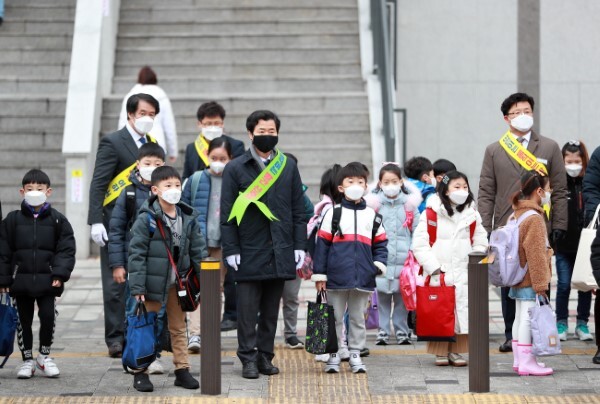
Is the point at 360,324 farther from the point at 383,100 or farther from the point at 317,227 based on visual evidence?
the point at 383,100

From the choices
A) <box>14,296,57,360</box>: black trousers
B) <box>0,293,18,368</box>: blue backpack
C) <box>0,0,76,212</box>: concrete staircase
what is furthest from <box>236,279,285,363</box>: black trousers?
<box>0,0,76,212</box>: concrete staircase

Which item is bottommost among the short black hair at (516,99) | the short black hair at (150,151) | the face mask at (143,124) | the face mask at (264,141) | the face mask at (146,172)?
the face mask at (146,172)

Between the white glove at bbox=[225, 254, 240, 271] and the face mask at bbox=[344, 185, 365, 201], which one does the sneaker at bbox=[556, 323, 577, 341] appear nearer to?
the face mask at bbox=[344, 185, 365, 201]

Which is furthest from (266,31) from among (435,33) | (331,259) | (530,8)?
(331,259)

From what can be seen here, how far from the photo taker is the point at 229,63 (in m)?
17.7

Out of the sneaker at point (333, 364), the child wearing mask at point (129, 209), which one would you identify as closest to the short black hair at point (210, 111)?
the child wearing mask at point (129, 209)

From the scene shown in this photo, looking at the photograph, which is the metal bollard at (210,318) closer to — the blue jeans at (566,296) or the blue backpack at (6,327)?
the blue backpack at (6,327)

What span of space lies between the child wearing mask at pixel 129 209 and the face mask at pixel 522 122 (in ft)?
9.18

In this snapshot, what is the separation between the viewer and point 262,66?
17.8 metres

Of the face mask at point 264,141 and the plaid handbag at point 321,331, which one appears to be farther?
the face mask at point 264,141

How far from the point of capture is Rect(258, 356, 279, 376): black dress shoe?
360 inches

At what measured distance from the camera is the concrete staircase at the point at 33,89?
16.3 meters

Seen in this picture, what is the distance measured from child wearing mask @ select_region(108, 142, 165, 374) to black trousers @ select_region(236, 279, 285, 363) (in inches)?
25.3

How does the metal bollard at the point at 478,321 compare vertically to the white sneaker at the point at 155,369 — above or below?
above
